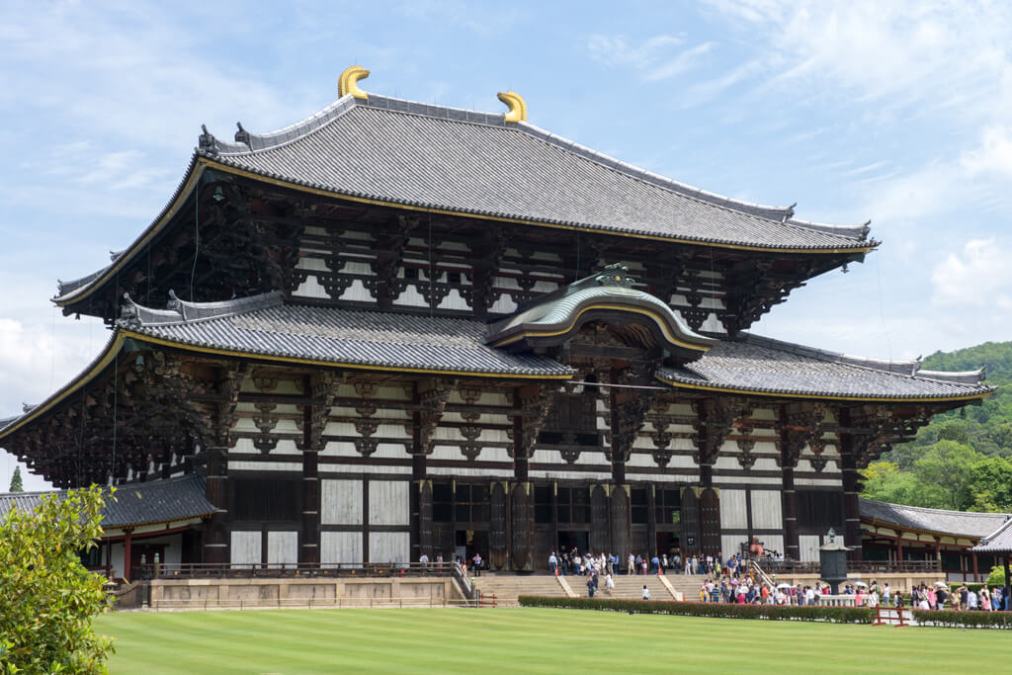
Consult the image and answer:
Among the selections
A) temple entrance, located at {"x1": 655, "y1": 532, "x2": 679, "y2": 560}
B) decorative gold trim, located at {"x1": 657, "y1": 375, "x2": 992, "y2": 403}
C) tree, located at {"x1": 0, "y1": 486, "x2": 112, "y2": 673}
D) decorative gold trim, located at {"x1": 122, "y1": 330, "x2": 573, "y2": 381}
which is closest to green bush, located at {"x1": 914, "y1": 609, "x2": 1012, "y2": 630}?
decorative gold trim, located at {"x1": 657, "y1": 375, "x2": 992, "y2": 403}

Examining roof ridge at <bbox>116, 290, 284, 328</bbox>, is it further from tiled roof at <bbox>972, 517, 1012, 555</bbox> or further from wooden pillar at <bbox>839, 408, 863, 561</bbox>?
tiled roof at <bbox>972, 517, 1012, 555</bbox>

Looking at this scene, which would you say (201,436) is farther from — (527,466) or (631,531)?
(631,531)

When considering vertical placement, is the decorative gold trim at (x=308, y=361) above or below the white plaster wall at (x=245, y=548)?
above

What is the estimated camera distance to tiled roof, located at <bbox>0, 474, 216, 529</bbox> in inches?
1592

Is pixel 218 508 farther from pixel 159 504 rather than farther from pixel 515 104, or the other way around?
pixel 515 104

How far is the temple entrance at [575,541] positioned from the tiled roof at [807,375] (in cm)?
726

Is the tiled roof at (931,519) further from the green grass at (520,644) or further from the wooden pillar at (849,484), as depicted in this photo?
the green grass at (520,644)

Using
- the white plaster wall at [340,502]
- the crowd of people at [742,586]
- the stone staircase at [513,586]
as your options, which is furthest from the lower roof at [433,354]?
the stone staircase at [513,586]

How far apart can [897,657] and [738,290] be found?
3393 centimetres

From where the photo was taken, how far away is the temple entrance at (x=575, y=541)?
4941 cm

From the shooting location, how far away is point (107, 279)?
185 feet

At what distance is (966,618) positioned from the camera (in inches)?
1310

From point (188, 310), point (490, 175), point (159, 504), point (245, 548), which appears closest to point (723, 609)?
point (245, 548)

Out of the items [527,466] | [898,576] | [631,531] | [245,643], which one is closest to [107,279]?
[527,466]
